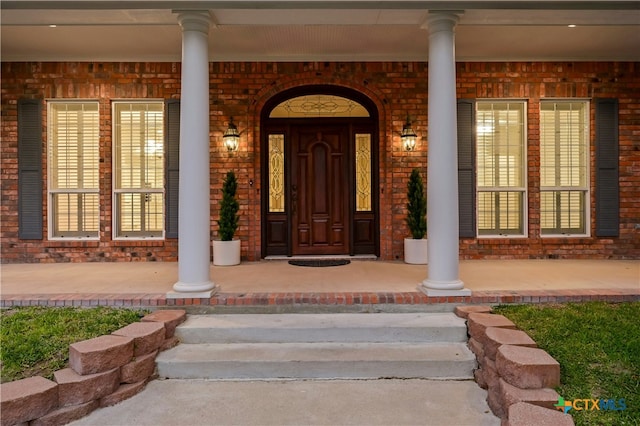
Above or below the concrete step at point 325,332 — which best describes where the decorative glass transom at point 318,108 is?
above

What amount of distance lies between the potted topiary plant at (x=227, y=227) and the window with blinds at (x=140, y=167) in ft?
3.70

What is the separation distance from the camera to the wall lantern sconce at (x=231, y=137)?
626cm

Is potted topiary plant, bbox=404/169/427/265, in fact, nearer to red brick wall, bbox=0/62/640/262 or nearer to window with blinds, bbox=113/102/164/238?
red brick wall, bbox=0/62/640/262

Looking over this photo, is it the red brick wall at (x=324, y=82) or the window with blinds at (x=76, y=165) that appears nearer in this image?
the red brick wall at (x=324, y=82)

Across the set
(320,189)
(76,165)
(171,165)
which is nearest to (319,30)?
(320,189)

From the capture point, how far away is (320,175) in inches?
265

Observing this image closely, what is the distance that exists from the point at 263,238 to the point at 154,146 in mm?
2227

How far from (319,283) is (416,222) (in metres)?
2.23

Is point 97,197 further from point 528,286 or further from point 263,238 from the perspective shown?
point 528,286

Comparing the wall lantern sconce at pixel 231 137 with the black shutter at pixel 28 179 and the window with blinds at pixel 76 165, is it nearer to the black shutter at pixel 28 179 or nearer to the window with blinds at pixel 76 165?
the window with blinds at pixel 76 165

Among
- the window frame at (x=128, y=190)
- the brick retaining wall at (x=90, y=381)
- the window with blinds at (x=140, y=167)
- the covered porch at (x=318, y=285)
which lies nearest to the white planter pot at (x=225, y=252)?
the covered porch at (x=318, y=285)

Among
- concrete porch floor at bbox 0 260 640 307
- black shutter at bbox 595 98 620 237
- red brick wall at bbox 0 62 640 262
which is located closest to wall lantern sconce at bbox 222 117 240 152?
red brick wall at bbox 0 62 640 262

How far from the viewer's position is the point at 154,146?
654 centimetres

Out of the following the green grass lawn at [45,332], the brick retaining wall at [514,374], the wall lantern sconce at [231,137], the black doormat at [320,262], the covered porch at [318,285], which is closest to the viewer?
the brick retaining wall at [514,374]
